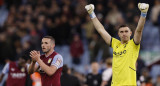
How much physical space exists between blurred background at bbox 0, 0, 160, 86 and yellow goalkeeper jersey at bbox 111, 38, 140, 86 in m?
8.79

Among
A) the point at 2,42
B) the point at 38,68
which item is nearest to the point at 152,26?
the point at 2,42

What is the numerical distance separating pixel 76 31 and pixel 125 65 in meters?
11.6

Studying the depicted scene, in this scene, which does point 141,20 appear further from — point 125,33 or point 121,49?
point 121,49

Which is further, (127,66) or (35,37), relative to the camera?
(35,37)

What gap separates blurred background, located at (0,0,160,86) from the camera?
17500 millimetres

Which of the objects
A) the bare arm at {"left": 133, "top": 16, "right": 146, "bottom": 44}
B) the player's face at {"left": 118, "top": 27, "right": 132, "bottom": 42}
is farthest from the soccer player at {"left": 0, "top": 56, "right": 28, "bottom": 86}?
the bare arm at {"left": 133, "top": 16, "right": 146, "bottom": 44}

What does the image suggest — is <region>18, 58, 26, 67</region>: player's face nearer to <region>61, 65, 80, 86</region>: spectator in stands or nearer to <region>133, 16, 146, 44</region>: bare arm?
<region>61, 65, 80, 86</region>: spectator in stands

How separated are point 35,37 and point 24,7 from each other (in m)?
3.66

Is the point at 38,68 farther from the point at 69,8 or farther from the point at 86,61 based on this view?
the point at 69,8

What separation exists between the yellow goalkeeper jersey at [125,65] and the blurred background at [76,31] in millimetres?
8792

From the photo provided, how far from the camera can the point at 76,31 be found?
19.5 m

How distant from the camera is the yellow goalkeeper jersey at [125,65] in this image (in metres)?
7.94

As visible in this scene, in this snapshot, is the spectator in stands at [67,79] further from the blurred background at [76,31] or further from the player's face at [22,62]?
the blurred background at [76,31]

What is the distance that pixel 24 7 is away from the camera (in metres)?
22.1
